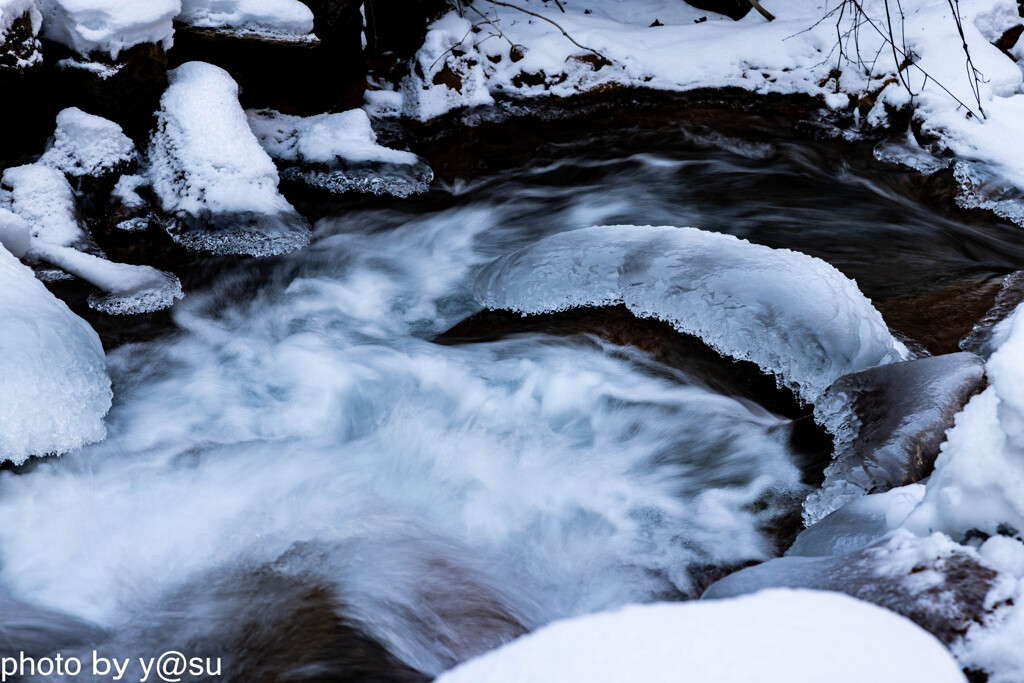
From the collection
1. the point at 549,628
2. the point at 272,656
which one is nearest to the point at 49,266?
the point at 272,656

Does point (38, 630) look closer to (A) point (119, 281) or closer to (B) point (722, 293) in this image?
(A) point (119, 281)

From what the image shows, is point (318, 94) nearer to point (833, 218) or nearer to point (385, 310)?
point (385, 310)

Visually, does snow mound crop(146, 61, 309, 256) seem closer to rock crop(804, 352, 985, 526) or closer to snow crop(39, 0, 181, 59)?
snow crop(39, 0, 181, 59)

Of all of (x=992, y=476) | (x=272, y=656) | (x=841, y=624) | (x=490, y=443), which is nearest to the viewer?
(x=841, y=624)

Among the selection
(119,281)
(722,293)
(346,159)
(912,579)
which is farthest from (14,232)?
(912,579)

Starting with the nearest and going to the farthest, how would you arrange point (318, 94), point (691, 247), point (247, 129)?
point (691, 247) < point (247, 129) < point (318, 94)

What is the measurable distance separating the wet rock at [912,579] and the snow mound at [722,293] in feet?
4.30

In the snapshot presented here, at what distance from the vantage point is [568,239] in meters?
3.50

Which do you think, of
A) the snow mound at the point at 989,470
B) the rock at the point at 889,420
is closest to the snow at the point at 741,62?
the rock at the point at 889,420

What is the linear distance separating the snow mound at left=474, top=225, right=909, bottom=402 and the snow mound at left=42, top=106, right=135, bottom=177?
219cm

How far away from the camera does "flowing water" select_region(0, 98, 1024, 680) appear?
7.23 ft

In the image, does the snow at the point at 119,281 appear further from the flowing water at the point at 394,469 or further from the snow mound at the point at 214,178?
the snow mound at the point at 214,178

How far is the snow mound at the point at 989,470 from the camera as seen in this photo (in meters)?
1.58

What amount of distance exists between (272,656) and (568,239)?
2.11m
